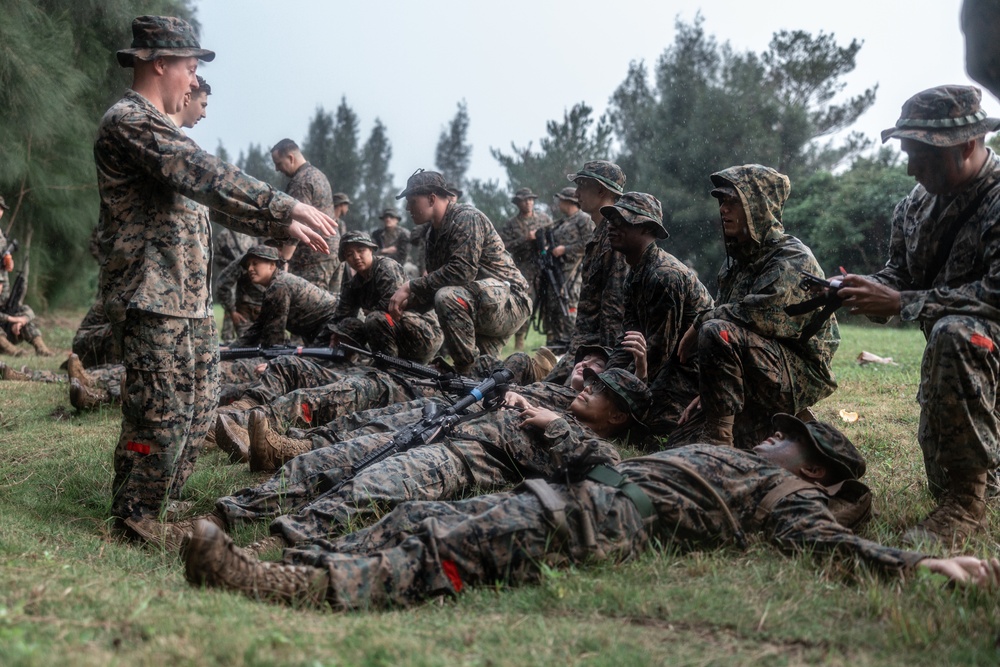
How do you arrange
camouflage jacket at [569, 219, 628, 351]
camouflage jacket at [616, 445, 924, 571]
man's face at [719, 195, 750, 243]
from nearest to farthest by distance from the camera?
camouflage jacket at [616, 445, 924, 571], man's face at [719, 195, 750, 243], camouflage jacket at [569, 219, 628, 351]

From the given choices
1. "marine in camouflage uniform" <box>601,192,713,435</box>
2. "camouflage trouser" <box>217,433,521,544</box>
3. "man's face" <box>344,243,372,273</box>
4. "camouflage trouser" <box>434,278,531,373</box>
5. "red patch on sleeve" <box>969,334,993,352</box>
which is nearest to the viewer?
"red patch on sleeve" <box>969,334,993,352</box>

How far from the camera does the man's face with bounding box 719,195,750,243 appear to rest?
188 inches

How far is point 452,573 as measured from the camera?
3.06 metres

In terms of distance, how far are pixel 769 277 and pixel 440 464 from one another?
2041 millimetres

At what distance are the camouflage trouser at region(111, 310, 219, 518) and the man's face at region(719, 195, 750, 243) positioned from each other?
2.83 metres

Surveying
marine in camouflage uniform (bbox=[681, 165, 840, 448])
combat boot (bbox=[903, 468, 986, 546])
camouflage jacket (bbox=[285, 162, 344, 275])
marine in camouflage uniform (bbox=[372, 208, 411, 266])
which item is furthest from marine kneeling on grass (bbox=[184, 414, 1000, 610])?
marine in camouflage uniform (bbox=[372, 208, 411, 266])

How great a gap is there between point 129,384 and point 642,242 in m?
3.25

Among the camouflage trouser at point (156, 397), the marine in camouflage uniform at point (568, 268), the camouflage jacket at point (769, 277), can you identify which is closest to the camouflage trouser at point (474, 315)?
the camouflage jacket at point (769, 277)

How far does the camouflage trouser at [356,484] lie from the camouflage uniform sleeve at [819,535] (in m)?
1.46

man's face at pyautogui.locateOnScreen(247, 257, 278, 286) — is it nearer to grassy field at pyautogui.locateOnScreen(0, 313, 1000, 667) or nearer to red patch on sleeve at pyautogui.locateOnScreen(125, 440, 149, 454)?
red patch on sleeve at pyautogui.locateOnScreen(125, 440, 149, 454)

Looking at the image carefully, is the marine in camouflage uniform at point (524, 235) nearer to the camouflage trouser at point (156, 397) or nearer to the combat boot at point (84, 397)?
the combat boot at point (84, 397)

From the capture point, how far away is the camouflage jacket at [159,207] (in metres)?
3.83

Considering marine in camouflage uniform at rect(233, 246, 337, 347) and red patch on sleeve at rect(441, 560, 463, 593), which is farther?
marine in camouflage uniform at rect(233, 246, 337, 347)

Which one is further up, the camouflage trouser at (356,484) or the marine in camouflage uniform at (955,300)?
the marine in camouflage uniform at (955,300)
